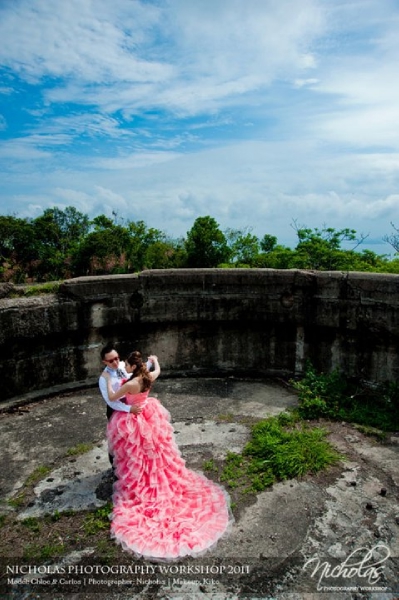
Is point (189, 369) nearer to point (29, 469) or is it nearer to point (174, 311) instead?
point (174, 311)

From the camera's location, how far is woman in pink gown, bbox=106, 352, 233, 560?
3411mm

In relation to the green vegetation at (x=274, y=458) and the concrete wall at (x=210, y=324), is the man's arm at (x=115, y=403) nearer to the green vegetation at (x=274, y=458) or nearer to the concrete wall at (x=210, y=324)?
the green vegetation at (x=274, y=458)

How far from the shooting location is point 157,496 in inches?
152

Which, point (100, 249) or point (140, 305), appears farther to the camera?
point (100, 249)

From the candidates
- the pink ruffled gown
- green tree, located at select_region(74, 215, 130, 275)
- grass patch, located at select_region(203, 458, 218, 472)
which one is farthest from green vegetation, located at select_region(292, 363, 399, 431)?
green tree, located at select_region(74, 215, 130, 275)

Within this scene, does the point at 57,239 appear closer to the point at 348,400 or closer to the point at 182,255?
the point at 182,255

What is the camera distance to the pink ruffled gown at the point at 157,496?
3.40m

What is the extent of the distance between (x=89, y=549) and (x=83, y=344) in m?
3.51

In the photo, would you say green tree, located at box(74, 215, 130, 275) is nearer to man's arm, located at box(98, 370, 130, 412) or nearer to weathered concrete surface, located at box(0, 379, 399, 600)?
weathered concrete surface, located at box(0, 379, 399, 600)

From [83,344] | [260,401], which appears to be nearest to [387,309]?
[260,401]

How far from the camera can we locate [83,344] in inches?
259
